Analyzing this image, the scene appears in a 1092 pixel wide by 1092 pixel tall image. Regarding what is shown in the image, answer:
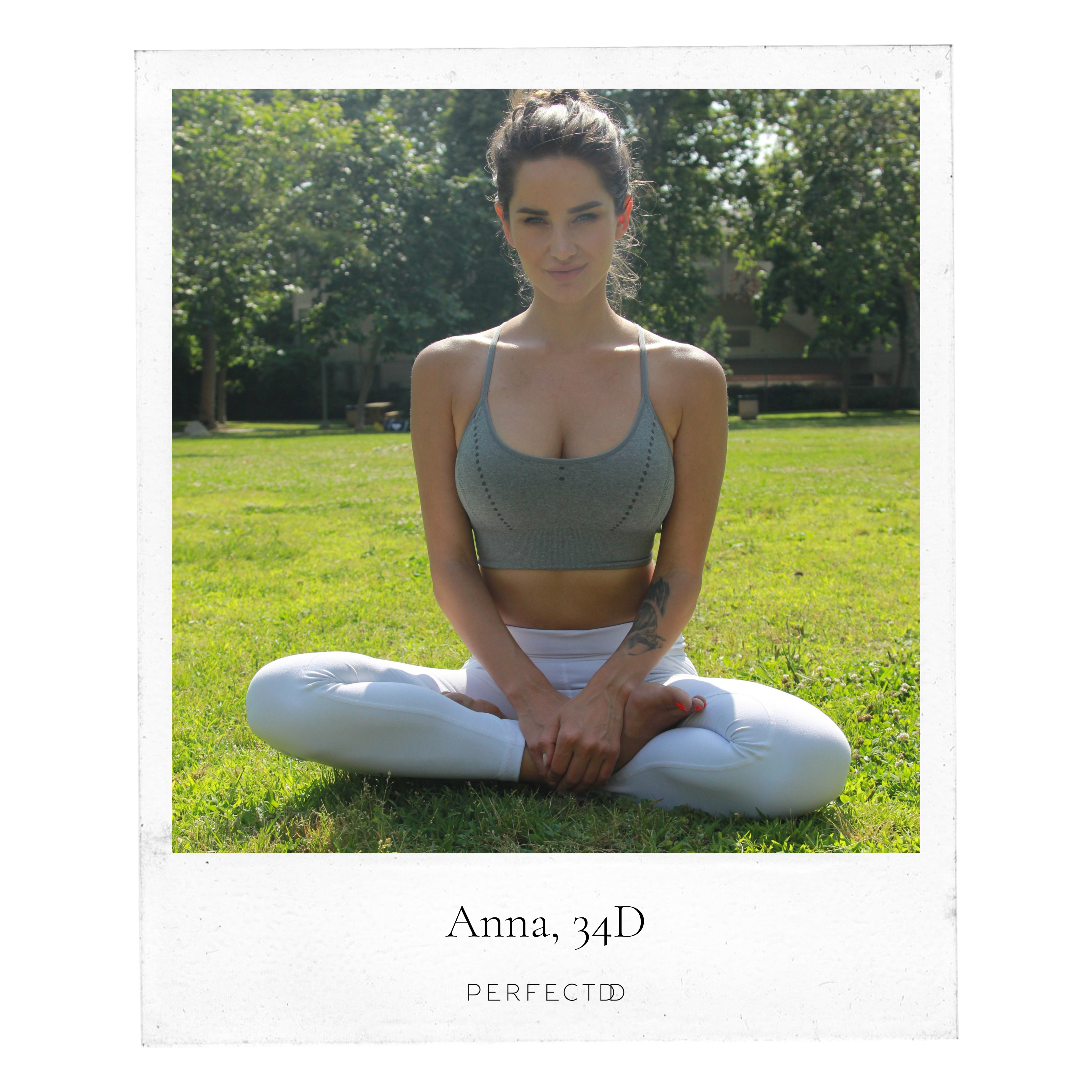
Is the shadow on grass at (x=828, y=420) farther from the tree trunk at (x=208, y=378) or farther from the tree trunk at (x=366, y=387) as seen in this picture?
the tree trunk at (x=208, y=378)

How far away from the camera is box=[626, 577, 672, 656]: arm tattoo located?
107 inches

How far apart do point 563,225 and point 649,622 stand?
111 centimetres

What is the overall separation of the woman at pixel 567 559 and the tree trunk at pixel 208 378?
60.0 feet

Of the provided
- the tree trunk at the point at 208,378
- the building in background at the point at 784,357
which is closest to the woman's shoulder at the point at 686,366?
the tree trunk at the point at 208,378

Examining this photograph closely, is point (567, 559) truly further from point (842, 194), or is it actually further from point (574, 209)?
point (842, 194)

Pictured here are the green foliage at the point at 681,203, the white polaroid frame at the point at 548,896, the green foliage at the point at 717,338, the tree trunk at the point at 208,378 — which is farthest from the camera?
the green foliage at the point at 717,338

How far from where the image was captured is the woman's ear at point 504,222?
8.98ft

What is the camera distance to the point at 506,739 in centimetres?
267

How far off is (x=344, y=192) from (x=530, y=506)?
19476 millimetres

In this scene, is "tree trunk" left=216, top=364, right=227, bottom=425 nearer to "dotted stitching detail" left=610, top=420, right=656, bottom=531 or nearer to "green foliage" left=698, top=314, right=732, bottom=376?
"green foliage" left=698, top=314, right=732, bottom=376

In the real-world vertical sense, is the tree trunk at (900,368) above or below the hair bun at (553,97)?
above

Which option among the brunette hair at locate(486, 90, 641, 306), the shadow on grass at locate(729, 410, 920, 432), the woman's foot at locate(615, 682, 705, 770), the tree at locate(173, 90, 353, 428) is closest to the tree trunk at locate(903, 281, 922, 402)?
the shadow on grass at locate(729, 410, 920, 432)

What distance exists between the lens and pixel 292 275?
66.6 feet

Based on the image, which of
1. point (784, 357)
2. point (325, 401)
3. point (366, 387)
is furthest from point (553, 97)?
point (784, 357)
